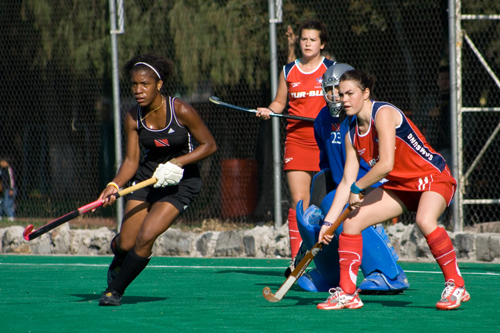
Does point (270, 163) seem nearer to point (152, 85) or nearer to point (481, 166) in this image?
point (481, 166)

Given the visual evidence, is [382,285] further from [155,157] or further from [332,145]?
[155,157]

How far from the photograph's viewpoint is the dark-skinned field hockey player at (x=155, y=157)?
5465 mm

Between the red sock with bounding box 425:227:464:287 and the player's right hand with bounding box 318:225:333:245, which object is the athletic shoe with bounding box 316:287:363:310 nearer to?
the player's right hand with bounding box 318:225:333:245

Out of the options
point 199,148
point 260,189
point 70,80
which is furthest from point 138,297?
point 70,80

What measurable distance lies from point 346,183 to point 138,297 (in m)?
1.77

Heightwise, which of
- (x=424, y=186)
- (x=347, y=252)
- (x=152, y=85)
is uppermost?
(x=152, y=85)

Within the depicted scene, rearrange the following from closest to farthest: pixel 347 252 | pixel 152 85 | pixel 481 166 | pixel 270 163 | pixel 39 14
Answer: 1. pixel 347 252
2. pixel 152 85
3. pixel 481 166
4. pixel 270 163
5. pixel 39 14

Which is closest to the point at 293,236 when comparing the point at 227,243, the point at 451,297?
the point at 451,297

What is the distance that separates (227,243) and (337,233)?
3.92 meters

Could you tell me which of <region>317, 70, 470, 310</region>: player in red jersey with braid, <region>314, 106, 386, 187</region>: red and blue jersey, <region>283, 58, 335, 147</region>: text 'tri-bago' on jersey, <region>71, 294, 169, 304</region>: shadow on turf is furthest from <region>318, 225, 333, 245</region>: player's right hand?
<region>283, 58, 335, 147</region>: text 'tri-bago' on jersey

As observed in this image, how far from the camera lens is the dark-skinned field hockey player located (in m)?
5.46

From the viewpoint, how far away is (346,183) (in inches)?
207

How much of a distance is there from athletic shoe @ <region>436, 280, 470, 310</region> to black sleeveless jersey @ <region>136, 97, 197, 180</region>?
193cm

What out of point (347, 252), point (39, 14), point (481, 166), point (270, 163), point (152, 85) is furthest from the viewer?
point (39, 14)
